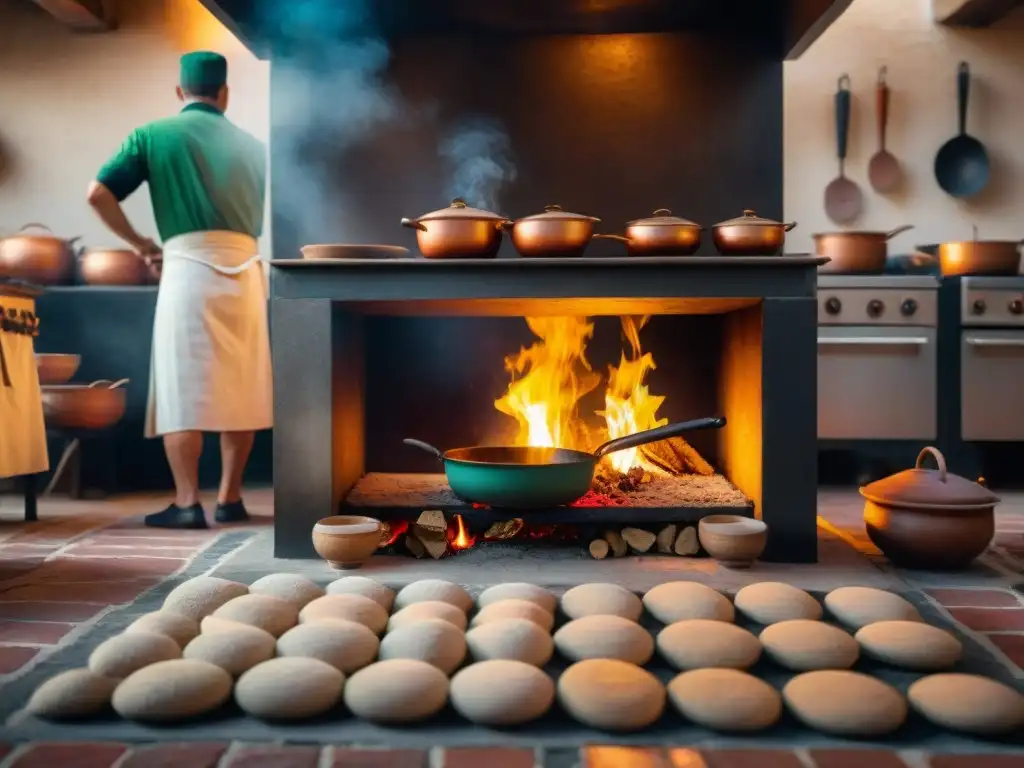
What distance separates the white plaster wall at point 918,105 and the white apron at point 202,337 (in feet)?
10.9

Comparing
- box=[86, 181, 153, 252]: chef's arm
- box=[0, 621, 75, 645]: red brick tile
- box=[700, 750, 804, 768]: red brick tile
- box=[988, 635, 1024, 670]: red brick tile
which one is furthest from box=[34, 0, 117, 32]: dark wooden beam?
box=[988, 635, 1024, 670]: red brick tile

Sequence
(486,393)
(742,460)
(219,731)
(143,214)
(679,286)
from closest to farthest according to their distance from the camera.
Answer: (219,731) → (679,286) → (742,460) → (486,393) → (143,214)

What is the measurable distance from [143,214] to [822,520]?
13.4ft

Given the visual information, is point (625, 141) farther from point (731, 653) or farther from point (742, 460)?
point (731, 653)

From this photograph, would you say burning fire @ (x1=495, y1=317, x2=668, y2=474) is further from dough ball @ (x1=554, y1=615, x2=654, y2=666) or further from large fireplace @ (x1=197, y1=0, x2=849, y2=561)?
dough ball @ (x1=554, y1=615, x2=654, y2=666)

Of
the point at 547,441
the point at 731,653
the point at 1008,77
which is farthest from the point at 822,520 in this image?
the point at 1008,77

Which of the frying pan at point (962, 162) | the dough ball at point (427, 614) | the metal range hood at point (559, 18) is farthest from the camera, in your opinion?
the frying pan at point (962, 162)

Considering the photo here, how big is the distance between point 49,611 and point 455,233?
146cm

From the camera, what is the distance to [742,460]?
282 cm

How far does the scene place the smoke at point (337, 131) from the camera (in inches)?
125

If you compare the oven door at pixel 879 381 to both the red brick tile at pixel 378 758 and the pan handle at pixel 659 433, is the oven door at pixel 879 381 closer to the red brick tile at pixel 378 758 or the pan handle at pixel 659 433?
the pan handle at pixel 659 433

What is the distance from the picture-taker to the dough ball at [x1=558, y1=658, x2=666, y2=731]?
57.1 inches

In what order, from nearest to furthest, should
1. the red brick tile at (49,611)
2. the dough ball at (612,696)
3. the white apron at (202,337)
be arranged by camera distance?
the dough ball at (612,696) → the red brick tile at (49,611) → the white apron at (202,337)

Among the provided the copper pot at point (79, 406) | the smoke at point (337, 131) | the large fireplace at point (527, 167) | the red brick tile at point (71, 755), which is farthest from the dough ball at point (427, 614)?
the copper pot at point (79, 406)
